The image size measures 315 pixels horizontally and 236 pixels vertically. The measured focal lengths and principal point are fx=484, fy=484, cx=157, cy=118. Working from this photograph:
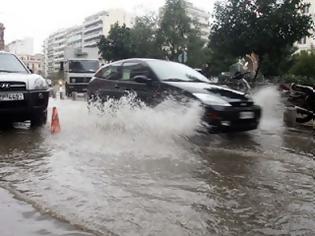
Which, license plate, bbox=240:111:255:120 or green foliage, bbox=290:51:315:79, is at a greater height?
green foliage, bbox=290:51:315:79

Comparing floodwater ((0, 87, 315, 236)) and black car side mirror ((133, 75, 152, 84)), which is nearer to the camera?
floodwater ((0, 87, 315, 236))

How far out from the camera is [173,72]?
8758 millimetres

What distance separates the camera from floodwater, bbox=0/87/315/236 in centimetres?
378

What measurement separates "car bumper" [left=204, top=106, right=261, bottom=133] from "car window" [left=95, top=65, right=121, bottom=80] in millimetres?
2807

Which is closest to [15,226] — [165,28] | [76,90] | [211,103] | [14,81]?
[211,103]

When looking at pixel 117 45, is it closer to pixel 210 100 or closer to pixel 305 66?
pixel 305 66

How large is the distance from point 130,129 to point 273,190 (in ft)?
13.2

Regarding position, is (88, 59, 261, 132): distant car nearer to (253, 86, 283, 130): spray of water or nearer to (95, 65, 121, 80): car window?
(95, 65, 121, 80): car window

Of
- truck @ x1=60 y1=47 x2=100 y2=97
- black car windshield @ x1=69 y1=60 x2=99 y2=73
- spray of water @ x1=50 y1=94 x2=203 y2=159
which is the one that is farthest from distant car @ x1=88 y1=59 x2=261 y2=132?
black car windshield @ x1=69 y1=60 x2=99 y2=73

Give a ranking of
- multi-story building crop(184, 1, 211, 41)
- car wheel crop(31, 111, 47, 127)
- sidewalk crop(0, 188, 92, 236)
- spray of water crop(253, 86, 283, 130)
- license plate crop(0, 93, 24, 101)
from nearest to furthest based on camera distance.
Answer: sidewalk crop(0, 188, 92, 236), license plate crop(0, 93, 24, 101), car wheel crop(31, 111, 47, 127), spray of water crop(253, 86, 283, 130), multi-story building crop(184, 1, 211, 41)

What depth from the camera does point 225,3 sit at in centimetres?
1734

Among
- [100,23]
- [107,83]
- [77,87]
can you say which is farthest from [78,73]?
[100,23]

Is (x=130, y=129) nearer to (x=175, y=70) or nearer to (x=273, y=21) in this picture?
(x=175, y=70)

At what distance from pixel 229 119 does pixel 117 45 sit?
43069 millimetres
